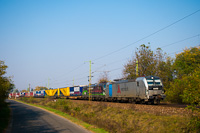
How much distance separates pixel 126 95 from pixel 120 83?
3221 millimetres

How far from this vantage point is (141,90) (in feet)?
87.2

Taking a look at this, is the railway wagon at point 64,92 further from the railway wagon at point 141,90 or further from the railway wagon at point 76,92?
the railway wagon at point 141,90

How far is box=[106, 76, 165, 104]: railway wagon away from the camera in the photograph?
25297 millimetres

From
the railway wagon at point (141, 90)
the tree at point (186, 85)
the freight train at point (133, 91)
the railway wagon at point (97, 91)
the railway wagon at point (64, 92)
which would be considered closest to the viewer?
the tree at point (186, 85)

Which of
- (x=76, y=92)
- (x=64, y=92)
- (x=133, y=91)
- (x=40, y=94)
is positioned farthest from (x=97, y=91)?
(x=40, y=94)

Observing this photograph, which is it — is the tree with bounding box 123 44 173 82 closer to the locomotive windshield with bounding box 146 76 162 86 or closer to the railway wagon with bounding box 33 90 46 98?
the locomotive windshield with bounding box 146 76 162 86

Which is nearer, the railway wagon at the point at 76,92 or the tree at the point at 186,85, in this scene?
the tree at the point at 186,85

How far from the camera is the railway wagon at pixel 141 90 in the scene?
83.0 ft

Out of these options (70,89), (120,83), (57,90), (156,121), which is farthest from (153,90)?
(57,90)

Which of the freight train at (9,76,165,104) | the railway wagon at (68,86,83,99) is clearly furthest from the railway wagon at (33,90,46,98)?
the freight train at (9,76,165,104)

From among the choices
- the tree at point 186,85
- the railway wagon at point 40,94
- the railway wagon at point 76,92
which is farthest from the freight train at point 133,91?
the railway wagon at point 40,94

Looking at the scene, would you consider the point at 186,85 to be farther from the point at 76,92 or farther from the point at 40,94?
the point at 40,94

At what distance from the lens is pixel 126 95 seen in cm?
3072

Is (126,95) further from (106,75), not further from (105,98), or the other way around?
(106,75)
